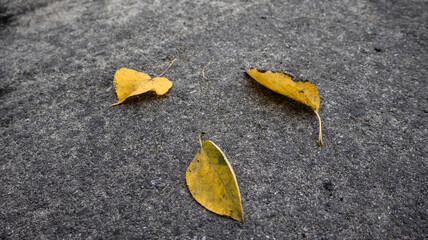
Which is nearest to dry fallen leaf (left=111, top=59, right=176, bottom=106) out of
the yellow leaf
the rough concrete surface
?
the rough concrete surface

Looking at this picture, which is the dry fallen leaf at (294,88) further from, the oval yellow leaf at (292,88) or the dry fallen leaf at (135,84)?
the dry fallen leaf at (135,84)

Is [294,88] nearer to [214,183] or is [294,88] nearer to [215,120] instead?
[215,120]

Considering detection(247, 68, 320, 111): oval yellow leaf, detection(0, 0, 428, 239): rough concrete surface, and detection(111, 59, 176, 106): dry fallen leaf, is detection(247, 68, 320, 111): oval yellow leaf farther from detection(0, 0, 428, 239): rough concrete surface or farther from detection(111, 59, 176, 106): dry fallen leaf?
detection(111, 59, 176, 106): dry fallen leaf

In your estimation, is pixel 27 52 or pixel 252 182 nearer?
pixel 252 182

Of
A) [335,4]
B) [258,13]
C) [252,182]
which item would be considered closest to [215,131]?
[252,182]

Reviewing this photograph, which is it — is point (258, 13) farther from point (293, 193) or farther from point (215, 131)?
point (293, 193)
